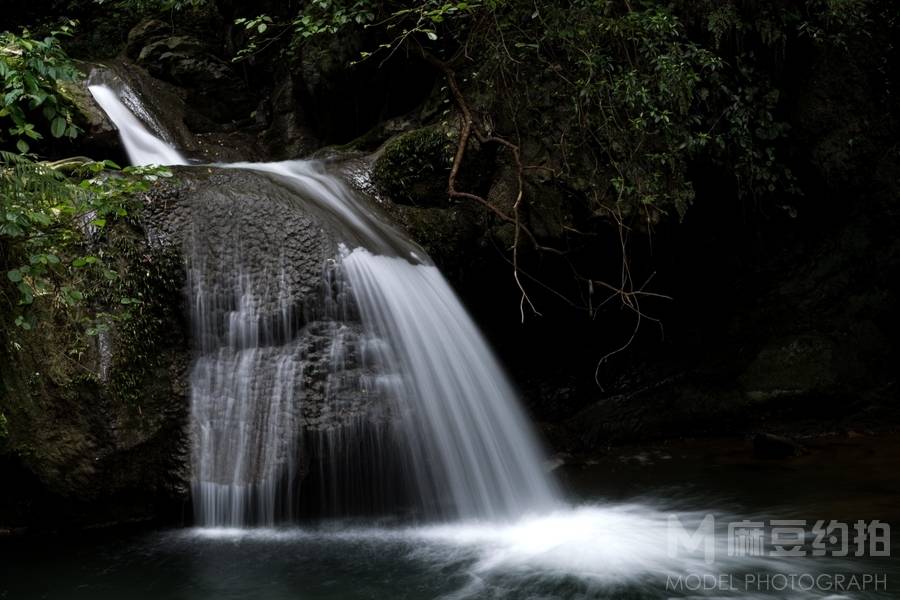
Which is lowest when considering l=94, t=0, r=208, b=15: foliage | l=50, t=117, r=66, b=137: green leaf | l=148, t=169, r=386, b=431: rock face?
l=148, t=169, r=386, b=431: rock face

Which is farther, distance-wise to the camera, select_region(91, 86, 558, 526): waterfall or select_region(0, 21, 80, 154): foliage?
select_region(91, 86, 558, 526): waterfall

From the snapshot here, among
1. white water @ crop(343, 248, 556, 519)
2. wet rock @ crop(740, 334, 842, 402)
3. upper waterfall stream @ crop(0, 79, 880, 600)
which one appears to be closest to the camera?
upper waterfall stream @ crop(0, 79, 880, 600)

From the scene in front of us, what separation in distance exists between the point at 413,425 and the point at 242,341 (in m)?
1.35

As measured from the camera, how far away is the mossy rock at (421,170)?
21.1ft

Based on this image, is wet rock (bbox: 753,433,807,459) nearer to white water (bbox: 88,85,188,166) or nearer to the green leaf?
the green leaf

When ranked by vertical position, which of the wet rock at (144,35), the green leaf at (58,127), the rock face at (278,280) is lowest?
the rock face at (278,280)

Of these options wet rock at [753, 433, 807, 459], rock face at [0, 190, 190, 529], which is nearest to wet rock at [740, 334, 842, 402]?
wet rock at [753, 433, 807, 459]

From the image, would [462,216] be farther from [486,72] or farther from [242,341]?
[242,341]

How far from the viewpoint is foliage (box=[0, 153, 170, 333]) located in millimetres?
3424

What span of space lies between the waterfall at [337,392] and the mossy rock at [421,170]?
0.98 meters

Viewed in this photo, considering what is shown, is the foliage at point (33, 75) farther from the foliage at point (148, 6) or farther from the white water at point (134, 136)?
the foliage at point (148, 6)

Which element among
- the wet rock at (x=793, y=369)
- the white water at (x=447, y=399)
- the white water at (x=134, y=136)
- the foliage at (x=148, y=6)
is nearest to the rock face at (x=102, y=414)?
the white water at (x=447, y=399)

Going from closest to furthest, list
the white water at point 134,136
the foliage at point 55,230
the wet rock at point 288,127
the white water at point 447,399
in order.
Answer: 1. the foliage at point 55,230
2. the white water at point 447,399
3. the white water at point 134,136
4. the wet rock at point 288,127

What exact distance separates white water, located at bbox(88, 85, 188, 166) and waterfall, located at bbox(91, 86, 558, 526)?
9.00 ft
